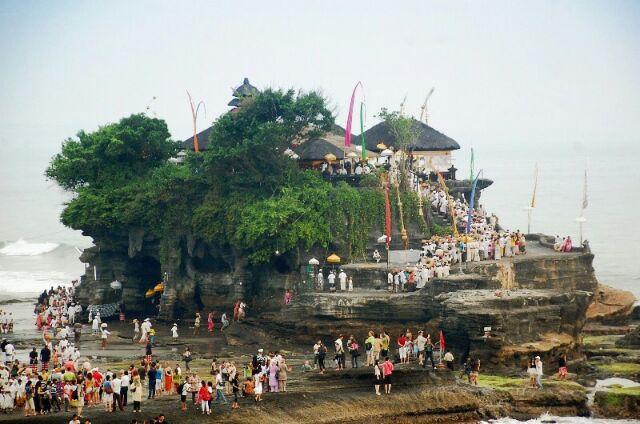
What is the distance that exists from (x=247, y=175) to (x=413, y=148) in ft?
31.2

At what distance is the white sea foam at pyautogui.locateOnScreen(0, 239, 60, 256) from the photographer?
129125mm

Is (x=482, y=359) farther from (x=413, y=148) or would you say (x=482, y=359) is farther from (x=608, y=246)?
(x=608, y=246)

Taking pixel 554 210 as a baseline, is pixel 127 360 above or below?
below

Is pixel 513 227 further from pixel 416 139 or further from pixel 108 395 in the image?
pixel 108 395

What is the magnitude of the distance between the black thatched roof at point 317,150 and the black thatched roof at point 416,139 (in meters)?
2.57

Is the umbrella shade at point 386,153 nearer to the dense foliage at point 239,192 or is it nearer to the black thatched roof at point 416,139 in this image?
the dense foliage at point 239,192

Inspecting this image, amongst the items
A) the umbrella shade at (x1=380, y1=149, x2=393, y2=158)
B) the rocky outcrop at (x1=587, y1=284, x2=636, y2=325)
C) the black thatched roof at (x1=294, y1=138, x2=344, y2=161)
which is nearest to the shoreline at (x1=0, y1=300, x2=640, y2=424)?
the rocky outcrop at (x1=587, y1=284, x2=636, y2=325)

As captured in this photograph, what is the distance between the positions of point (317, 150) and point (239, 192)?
16.8 ft

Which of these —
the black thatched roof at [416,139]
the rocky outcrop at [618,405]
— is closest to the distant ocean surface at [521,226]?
the black thatched roof at [416,139]

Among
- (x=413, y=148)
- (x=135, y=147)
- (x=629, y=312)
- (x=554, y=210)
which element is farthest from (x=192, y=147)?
(x=554, y=210)

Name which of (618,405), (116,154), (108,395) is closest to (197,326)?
(116,154)

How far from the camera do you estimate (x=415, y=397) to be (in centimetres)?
4738

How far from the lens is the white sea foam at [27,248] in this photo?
12912 cm

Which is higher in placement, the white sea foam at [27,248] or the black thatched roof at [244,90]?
the black thatched roof at [244,90]
